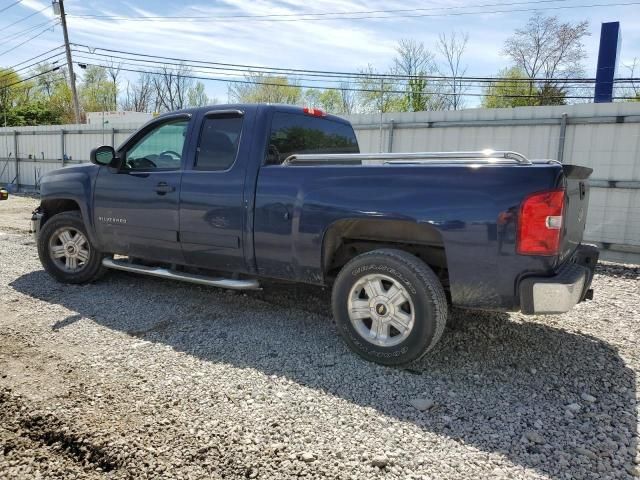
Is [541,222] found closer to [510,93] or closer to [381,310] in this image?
[381,310]

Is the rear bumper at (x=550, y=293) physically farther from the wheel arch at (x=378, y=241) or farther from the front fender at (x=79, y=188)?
the front fender at (x=79, y=188)

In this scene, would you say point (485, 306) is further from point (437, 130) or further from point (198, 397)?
point (437, 130)

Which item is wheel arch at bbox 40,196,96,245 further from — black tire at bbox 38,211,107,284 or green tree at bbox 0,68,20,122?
green tree at bbox 0,68,20,122

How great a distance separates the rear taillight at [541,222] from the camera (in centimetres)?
310

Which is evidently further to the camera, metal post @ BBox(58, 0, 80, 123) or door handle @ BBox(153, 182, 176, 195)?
metal post @ BBox(58, 0, 80, 123)

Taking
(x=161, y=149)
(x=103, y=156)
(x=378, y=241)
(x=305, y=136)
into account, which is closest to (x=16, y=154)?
(x=103, y=156)

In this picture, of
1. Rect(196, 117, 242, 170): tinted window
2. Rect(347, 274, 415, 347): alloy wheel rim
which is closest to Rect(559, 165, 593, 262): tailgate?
Rect(347, 274, 415, 347): alloy wheel rim

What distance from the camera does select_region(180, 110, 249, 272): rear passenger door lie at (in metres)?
4.32

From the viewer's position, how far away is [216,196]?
4391mm

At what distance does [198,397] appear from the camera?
315cm

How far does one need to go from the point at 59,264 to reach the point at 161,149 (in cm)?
195

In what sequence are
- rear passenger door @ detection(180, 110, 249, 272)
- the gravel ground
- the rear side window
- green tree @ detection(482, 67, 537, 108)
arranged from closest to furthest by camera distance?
the gravel ground
rear passenger door @ detection(180, 110, 249, 272)
the rear side window
green tree @ detection(482, 67, 537, 108)

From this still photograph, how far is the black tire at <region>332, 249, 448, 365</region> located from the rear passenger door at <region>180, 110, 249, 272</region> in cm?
108

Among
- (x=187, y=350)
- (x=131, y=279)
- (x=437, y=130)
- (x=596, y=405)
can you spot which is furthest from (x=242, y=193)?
(x=437, y=130)
